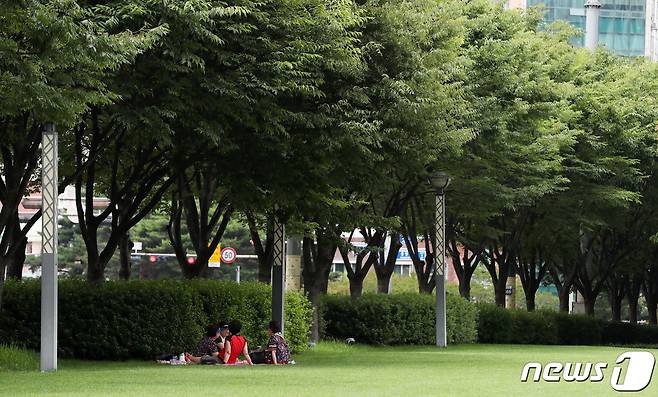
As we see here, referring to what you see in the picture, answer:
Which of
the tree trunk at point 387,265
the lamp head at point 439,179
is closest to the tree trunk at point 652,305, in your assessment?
the tree trunk at point 387,265

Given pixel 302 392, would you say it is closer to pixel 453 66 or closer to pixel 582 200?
pixel 453 66

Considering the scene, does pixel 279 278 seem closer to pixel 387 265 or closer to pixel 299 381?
pixel 299 381

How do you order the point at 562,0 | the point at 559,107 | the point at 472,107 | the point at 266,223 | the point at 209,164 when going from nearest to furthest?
1. the point at 209,164
2. the point at 266,223
3. the point at 472,107
4. the point at 559,107
5. the point at 562,0

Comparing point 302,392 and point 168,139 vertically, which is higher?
point 168,139

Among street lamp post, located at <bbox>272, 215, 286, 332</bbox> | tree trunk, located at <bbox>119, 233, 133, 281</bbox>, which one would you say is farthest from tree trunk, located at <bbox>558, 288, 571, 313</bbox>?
street lamp post, located at <bbox>272, 215, 286, 332</bbox>

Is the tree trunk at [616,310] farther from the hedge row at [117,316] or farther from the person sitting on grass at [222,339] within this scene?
the person sitting on grass at [222,339]

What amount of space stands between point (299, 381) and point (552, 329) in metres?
36.1

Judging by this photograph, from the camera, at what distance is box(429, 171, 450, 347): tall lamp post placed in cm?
3609

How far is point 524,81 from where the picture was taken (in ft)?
127

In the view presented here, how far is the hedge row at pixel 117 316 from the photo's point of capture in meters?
27.5

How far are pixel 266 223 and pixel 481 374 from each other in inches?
436

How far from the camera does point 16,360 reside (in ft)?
79.6

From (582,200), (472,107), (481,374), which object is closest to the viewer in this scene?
(481,374)

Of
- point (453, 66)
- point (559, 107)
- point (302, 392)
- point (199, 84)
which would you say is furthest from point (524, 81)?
point (302, 392)
